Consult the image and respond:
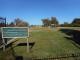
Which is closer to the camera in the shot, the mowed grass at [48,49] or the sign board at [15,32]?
the mowed grass at [48,49]

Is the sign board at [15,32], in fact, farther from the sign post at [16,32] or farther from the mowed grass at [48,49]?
the mowed grass at [48,49]

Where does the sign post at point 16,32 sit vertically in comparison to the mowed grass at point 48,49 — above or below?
above

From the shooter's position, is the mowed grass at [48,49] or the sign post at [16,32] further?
the sign post at [16,32]

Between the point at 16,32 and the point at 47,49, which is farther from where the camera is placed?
the point at 47,49

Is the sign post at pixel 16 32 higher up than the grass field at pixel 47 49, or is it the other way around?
the sign post at pixel 16 32

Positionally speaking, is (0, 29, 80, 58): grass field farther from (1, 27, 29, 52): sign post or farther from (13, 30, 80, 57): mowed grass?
(1, 27, 29, 52): sign post

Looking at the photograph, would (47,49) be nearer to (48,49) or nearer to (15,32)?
(48,49)

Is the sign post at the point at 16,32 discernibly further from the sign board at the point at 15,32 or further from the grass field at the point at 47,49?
the grass field at the point at 47,49

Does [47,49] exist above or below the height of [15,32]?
below

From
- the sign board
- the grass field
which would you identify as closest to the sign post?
the sign board

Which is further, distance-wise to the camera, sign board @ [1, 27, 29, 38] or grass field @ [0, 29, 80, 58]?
sign board @ [1, 27, 29, 38]

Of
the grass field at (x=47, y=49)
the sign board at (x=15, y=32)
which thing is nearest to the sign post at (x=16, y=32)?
the sign board at (x=15, y=32)

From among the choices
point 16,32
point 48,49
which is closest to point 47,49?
point 48,49

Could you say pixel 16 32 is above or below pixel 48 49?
above
